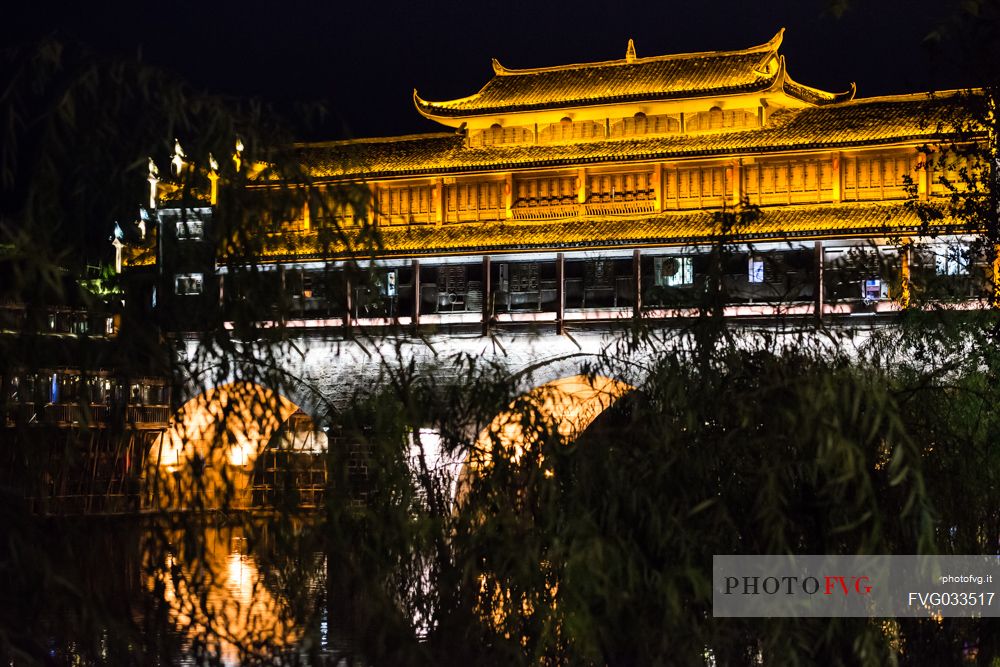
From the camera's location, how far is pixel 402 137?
101 ft

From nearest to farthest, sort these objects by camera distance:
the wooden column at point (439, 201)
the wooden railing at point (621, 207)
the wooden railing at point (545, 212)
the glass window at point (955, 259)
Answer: the glass window at point (955, 259) → the wooden railing at point (621, 207) → the wooden railing at point (545, 212) → the wooden column at point (439, 201)

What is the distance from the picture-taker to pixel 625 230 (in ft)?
90.4

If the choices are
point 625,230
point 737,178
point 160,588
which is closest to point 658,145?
point 737,178

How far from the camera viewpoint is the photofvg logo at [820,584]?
6.99 meters

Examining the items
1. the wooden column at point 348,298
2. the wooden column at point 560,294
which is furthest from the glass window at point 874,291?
the wooden column at point 348,298

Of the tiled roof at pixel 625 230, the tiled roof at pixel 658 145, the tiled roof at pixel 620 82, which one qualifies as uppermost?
the tiled roof at pixel 620 82

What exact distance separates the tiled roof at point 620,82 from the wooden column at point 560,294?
381 cm

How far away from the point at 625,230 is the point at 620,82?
3.78 metres

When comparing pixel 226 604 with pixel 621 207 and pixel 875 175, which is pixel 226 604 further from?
pixel 875 175

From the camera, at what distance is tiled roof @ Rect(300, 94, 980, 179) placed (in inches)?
1043

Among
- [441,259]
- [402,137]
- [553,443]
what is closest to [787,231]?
[441,259]

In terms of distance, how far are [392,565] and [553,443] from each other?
114 cm

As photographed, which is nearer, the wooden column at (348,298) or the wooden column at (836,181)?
the wooden column at (348,298)

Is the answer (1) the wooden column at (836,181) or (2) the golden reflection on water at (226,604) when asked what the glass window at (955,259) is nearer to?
(1) the wooden column at (836,181)
